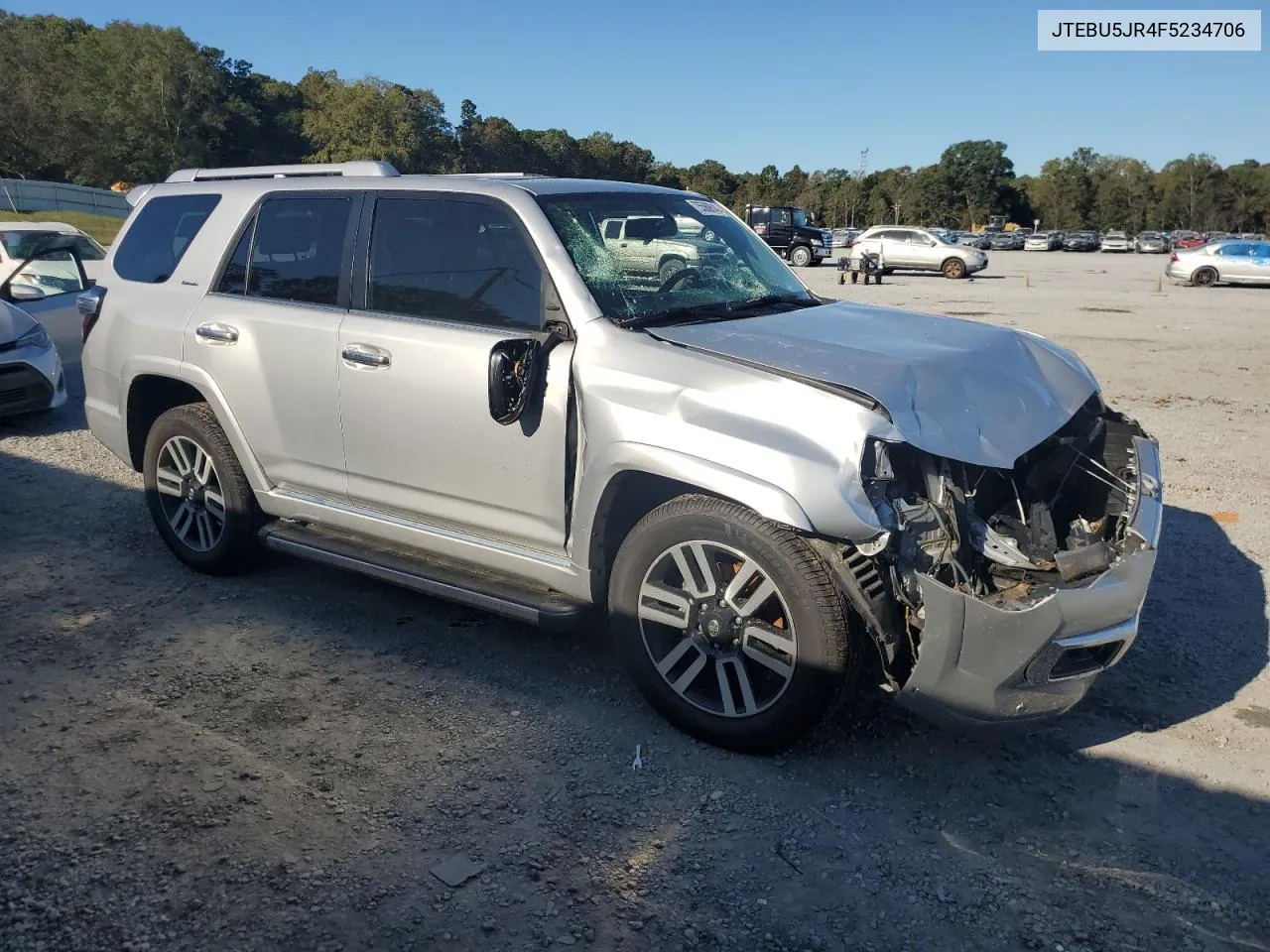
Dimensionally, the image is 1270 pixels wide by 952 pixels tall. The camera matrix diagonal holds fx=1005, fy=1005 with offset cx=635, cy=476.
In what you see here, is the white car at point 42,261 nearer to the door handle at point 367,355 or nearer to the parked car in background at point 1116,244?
the door handle at point 367,355

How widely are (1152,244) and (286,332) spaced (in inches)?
2841

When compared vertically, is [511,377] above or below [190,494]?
above

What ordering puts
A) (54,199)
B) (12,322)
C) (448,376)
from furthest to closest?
1. (54,199)
2. (12,322)
3. (448,376)

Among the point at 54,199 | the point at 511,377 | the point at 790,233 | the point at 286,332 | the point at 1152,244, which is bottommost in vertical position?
the point at 511,377

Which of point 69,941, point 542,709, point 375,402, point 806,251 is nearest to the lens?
point 69,941

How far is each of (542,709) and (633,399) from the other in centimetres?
128

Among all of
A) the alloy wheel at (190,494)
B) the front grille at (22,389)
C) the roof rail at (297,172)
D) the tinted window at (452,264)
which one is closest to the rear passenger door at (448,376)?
the tinted window at (452,264)

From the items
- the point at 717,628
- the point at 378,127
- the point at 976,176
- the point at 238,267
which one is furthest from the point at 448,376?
the point at 976,176

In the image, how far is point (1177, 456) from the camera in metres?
7.67

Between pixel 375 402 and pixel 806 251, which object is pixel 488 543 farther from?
pixel 806 251

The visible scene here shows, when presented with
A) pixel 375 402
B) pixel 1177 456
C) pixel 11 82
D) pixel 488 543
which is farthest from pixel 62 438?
pixel 11 82

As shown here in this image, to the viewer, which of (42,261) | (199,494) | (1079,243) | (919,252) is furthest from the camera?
(1079,243)

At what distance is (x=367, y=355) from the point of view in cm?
425

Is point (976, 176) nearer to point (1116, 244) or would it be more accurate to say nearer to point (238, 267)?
point (1116, 244)
